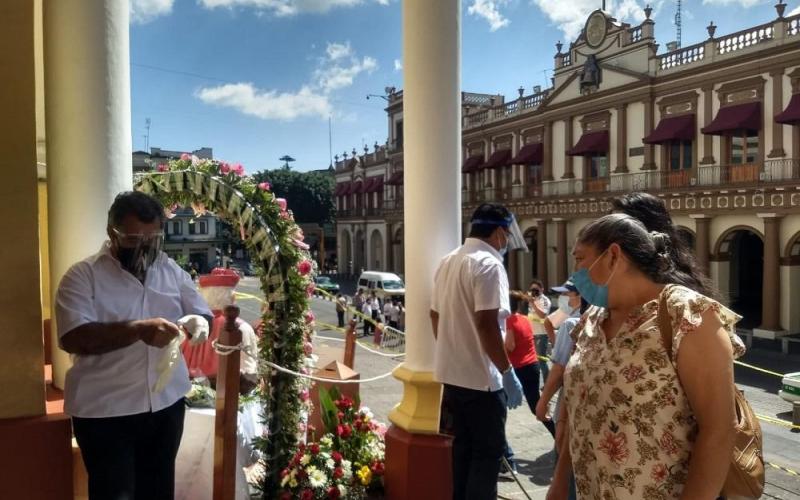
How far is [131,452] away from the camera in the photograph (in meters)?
2.34

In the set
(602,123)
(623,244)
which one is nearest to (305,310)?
(623,244)

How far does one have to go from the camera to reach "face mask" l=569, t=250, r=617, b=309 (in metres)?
2.03

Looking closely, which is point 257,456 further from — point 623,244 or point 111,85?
point 623,244

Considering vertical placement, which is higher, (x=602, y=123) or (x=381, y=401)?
(x=602, y=123)

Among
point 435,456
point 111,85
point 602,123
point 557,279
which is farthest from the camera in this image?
point 557,279

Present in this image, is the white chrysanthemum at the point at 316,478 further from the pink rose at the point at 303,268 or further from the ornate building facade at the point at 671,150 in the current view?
the ornate building facade at the point at 671,150

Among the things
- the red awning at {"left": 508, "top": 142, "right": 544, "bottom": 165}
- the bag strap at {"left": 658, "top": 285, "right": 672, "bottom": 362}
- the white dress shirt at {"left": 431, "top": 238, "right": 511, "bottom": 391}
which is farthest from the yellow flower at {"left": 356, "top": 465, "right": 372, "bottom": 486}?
the red awning at {"left": 508, "top": 142, "right": 544, "bottom": 165}

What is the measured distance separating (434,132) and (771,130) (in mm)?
17981

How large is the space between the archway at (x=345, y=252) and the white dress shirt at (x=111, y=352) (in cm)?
4264

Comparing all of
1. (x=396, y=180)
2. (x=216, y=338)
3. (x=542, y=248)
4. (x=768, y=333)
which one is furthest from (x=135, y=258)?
(x=396, y=180)

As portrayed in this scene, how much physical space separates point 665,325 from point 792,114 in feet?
59.9

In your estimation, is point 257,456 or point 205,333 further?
point 257,456

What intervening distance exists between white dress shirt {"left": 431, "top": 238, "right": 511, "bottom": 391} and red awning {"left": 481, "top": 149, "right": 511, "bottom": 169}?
25361mm

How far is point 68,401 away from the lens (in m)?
2.28
